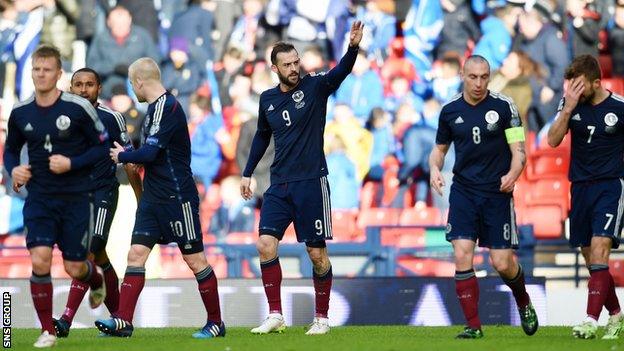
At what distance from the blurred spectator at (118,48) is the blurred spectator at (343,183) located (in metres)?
2.94

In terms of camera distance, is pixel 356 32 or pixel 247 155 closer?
pixel 356 32

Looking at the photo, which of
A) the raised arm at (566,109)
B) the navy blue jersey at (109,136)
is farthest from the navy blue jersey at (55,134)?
the raised arm at (566,109)

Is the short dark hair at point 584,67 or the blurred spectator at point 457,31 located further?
the blurred spectator at point 457,31

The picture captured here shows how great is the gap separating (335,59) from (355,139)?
1351mm

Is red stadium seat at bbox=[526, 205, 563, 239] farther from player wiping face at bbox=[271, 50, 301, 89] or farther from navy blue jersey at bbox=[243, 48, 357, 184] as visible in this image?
player wiping face at bbox=[271, 50, 301, 89]

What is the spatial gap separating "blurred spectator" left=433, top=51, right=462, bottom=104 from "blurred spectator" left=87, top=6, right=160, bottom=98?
3760 millimetres

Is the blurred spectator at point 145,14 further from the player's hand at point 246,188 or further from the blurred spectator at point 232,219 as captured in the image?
the player's hand at point 246,188

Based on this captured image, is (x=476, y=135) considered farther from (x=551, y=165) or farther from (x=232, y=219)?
(x=232, y=219)

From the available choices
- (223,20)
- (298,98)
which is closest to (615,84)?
(223,20)

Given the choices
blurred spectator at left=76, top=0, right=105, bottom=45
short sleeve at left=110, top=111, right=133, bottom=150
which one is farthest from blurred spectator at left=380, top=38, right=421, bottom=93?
short sleeve at left=110, top=111, right=133, bottom=150

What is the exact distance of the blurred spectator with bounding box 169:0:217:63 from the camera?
55.7ft

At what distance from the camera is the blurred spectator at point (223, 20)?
1694 centimetres

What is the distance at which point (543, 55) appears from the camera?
1638cm

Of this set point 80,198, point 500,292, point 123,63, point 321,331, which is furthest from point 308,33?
point 80,198
